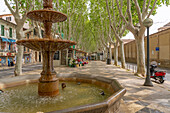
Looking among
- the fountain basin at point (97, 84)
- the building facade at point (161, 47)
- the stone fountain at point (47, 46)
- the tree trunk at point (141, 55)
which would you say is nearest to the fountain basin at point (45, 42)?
the stone fountain at point (47, 46)

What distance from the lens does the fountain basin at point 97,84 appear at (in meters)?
2.29

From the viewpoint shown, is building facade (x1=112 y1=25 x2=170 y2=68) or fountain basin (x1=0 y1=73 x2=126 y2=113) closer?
fountain basin (x1=0 y1=73 x2=126 y2=113)

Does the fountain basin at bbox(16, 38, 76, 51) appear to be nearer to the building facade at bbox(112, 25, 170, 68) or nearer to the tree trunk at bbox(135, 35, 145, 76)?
the tree trunk at bbox(135, 35, 145, 76)

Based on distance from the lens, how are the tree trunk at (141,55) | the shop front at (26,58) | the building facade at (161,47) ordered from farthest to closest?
the shop front at (26,58)
the building facade at (161,47)
the tree trunk at (141,55)

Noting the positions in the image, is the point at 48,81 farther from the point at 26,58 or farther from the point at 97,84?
the point at 26,58

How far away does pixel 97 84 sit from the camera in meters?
5.90

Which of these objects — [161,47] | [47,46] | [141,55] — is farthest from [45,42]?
[161,47]

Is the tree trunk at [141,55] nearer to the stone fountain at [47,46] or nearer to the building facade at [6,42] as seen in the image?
the stone fountain at [47,46]

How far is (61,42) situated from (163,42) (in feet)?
68.3

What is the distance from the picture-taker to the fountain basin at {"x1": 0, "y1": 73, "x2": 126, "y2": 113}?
2.29m

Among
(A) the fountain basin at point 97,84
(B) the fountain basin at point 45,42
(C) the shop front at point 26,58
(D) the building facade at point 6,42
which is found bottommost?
(A) the fountain basin at point 97,84

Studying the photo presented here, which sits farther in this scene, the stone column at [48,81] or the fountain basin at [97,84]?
the stone column at [48,81]

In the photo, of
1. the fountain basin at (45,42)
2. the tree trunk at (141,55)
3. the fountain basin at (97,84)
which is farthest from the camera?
the tree trunk at (141,55)

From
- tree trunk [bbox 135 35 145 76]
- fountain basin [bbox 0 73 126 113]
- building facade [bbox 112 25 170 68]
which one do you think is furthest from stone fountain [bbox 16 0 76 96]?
building facade [bbox 112 25 170 68]
